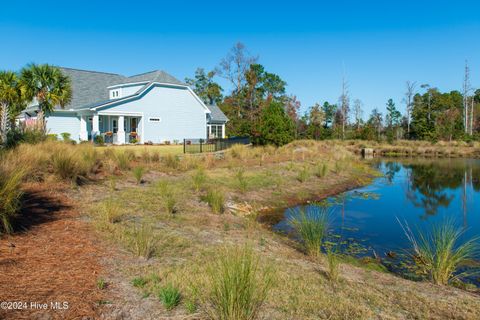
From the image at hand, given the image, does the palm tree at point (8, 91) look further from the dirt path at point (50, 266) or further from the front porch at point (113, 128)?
the dirt path at point (50, 266)

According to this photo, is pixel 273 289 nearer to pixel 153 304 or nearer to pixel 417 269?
pixel 153 304

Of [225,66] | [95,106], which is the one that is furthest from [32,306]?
[225,66]

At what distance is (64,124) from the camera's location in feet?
88.1

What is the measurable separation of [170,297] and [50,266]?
72.7 inches

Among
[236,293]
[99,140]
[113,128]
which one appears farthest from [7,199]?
[113,128]

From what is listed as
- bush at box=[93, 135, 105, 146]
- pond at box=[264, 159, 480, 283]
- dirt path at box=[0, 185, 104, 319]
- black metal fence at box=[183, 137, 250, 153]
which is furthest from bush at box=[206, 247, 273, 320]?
bush at box=[93, 135, 105, 146]

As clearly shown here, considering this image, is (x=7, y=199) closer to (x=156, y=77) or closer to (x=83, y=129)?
(x=83, y=129)

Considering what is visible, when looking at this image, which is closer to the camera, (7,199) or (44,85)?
(7,199)

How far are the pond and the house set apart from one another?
1788 centimetres

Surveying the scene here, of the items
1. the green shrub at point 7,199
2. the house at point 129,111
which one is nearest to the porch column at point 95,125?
the house at point 129,111

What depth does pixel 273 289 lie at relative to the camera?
4301 millimetres

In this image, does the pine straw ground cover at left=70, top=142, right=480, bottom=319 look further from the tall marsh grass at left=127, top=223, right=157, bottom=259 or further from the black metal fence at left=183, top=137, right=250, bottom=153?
the black metal fence at left=183, top=137, right=250, bottom=153

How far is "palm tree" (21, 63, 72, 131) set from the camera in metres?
21.0

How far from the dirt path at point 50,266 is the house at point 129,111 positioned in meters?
21.2
